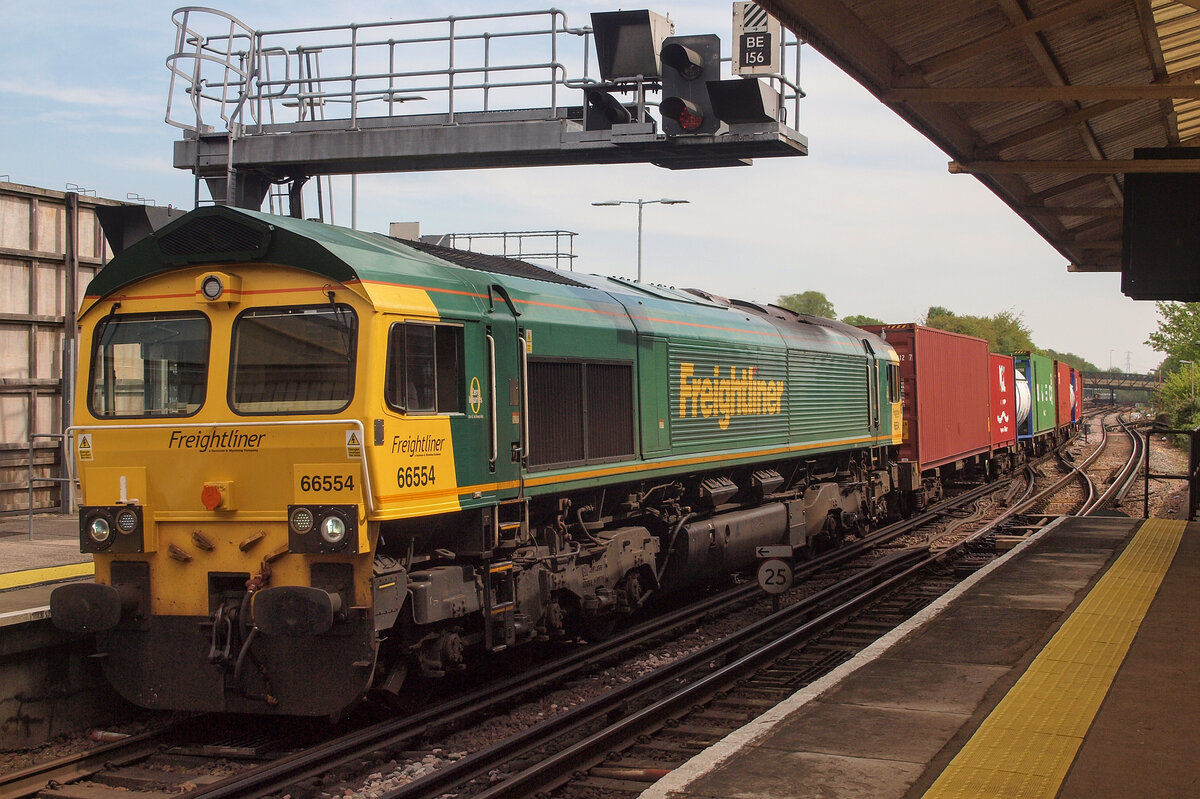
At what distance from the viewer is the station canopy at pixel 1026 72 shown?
9.11 m

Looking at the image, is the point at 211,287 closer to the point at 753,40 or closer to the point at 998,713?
the point at 998,713

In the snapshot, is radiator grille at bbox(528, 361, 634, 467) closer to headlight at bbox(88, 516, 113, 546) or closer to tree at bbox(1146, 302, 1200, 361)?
headlight at bbox(88, 516, 113, 546)

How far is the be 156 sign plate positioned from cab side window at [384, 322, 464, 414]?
6.02 m

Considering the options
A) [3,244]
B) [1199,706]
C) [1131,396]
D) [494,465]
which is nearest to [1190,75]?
[1199,706]

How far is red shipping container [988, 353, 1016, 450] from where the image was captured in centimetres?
2914

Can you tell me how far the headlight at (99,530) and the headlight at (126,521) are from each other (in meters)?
0.07

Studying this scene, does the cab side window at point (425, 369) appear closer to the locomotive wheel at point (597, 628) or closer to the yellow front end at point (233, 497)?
the yellow front end at point (233, 497)

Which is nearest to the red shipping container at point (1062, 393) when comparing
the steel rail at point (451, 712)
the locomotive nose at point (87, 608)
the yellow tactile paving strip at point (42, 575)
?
the steel rail at point (451, 712)

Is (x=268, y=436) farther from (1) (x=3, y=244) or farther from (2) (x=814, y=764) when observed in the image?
(1) (x=3, y=244)

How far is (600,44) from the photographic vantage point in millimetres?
13102

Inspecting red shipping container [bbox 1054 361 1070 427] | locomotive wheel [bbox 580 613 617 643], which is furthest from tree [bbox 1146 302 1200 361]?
locomotive wheel [bbox 580 613 617 643]

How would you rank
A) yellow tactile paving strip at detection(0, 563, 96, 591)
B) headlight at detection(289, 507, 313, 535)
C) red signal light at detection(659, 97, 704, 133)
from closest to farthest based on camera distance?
headlight at detection(289, 507, 313, 535) < yellow tactile paving strip at detection(0, 563, 96, 591) < red signal light at detection(659, 97, 704, 133)

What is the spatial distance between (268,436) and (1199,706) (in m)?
6.21

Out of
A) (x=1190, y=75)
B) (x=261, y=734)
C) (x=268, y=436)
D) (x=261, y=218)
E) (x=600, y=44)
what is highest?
(x=600, y=44)
